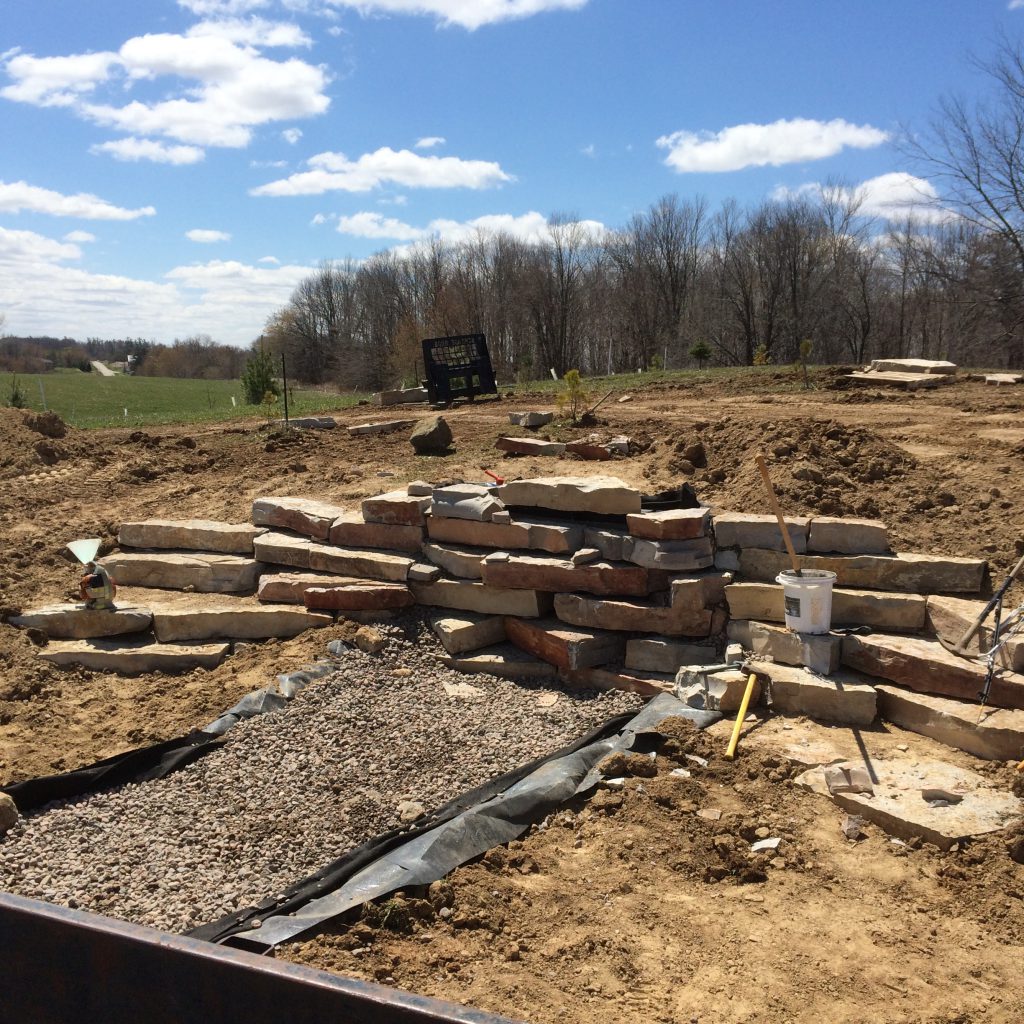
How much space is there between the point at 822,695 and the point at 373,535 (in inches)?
133

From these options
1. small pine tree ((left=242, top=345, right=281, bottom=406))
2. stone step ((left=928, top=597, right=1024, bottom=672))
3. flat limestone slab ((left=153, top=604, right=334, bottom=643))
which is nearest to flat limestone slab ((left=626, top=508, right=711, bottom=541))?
stone step ((left=928, top=597, right=1024, bottom=672))

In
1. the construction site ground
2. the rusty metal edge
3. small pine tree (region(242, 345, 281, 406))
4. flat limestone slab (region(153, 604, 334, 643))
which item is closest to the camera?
the rusty metal edge

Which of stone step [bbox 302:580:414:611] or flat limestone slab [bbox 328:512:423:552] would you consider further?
flat limestone slab [bbox 328:512:423:552]

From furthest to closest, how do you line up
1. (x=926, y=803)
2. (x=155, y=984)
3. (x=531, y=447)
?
1. (x=531, y=447)
2. (x=926, y=803)
3. (x=155, y=984)

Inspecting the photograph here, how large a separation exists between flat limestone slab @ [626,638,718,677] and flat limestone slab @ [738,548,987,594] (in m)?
0.73

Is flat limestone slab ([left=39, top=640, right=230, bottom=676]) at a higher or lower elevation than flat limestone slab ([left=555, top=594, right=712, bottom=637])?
lower

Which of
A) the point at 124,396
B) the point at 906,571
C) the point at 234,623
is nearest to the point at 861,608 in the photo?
the point at 906,571

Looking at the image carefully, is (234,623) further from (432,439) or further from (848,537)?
(848,537)

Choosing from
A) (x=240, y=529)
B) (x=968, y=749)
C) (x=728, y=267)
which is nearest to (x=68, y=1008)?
(x=968, y=749)

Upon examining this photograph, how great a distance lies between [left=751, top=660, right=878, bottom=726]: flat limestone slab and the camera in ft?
14.1

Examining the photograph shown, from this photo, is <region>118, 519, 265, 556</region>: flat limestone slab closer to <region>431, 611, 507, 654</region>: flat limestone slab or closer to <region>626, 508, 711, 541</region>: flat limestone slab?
<region>431, 611, 507, 654</region>: flat limestone slab

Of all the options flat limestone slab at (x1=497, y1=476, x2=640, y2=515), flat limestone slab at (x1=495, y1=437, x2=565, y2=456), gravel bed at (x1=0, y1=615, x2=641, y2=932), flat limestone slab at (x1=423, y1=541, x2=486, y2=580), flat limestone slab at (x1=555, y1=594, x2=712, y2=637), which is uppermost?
flat limestone slab at (x1=495, y1=437, x2=565, y2=456)

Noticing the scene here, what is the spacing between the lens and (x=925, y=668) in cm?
429

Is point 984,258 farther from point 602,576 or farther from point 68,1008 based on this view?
point 68,1008
